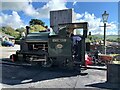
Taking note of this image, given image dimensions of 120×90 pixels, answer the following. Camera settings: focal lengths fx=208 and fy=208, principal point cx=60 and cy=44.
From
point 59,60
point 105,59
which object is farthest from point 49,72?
point 105,59

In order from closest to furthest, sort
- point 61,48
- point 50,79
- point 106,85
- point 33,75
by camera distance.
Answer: point 106,85, point 50,79, point 33,75, point 61,48

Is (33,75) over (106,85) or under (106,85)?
over

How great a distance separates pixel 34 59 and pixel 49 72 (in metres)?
1.50

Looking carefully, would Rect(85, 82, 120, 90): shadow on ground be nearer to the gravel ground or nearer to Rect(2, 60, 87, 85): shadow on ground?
the gravel ground

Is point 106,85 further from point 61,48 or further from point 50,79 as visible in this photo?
point 61,48

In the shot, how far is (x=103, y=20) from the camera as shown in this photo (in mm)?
13656

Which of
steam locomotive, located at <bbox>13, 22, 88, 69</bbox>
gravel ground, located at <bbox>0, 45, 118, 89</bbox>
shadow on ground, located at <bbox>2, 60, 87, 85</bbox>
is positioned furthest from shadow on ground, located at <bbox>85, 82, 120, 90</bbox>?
steam locomotive, located at <bbox>13, 22, 88, 69</bbox>

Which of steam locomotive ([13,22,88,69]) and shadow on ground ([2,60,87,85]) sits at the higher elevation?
steam locomotive ([13,22,88,69])

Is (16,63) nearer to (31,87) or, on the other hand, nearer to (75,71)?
(75,71)

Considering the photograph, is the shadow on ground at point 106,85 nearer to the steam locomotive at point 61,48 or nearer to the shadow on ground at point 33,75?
the shadow on ground at point 33,75

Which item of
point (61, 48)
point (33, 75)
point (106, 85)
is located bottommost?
point (106, 85)

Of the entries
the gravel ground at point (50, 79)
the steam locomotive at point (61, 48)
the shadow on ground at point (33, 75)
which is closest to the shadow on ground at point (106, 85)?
the gravel ground at point (50, 79)

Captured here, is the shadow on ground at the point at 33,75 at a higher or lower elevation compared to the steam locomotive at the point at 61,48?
lower

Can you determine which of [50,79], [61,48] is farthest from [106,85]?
[61,48]
